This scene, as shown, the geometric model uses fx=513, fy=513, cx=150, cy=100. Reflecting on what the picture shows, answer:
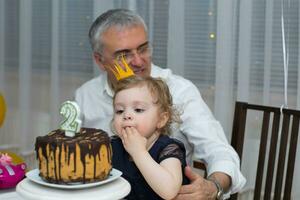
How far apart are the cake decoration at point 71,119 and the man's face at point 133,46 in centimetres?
58

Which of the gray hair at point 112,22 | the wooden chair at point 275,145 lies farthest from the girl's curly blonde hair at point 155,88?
the wooden chair at point 275,145

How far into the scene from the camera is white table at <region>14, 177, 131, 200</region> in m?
0.93

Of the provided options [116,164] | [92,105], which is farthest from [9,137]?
[116,164]

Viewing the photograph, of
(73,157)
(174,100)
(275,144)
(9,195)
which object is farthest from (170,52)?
(73,157)

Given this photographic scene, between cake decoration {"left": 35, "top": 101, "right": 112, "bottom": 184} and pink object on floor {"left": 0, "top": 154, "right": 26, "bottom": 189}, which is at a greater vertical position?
cake decoration {"left": 35, "top": 101, "right": 112, "bottom": 184}

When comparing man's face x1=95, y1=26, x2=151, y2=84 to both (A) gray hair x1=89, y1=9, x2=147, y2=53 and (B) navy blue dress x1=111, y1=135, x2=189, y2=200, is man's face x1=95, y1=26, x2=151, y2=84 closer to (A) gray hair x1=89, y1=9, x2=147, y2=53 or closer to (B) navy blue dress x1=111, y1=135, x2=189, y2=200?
(A) gray hair x1=89, y1=9, x2=147, y2=53

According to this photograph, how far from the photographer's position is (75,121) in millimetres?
1015

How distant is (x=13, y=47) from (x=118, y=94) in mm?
1669

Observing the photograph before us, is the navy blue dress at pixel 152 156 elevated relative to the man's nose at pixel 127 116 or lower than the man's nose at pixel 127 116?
lower

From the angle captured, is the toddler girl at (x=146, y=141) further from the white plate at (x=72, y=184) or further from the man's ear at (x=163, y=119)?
the white plate at (x=72, y=184)

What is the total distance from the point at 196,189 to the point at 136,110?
0.86 feet

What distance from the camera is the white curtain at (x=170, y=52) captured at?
203 centimetres

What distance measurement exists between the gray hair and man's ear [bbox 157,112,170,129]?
0.44 meters

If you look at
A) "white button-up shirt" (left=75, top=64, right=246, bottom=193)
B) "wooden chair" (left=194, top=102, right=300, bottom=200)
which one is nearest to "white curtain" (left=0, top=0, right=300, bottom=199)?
"wooden chair" (left=194, top=102, right=300, bottom=200)
